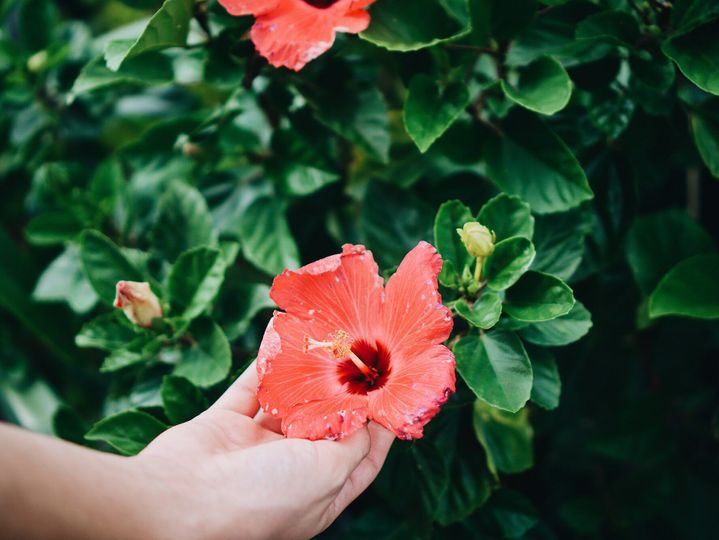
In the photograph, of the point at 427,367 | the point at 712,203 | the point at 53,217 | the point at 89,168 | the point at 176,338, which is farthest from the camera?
the point at 89,168

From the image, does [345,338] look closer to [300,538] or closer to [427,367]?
[427,367]

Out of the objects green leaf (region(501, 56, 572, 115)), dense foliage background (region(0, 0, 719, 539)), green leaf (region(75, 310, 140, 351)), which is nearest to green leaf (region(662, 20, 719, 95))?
dense foliage background (region(0, 0, 719, 539))

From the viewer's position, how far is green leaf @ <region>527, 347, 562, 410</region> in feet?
3.37

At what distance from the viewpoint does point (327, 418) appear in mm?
913

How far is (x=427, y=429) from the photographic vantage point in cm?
118

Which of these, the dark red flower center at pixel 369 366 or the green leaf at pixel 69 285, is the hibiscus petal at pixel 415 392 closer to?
the dark red flower center at pixel 369 366

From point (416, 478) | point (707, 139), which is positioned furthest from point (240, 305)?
point (707, 139)

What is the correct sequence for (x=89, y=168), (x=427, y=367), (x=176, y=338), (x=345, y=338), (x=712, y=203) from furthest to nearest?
(x=89, y=168) → (x=712, y=203) → (x=176, y=338) → (x=345, y=338) → (x=427, y=367)

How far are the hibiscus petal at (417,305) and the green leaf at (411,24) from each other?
33 cm

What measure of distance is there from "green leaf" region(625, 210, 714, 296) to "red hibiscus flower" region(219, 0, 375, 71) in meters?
0.66

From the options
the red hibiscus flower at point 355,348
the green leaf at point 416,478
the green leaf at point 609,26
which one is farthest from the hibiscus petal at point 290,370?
the green leaf at point 609,26

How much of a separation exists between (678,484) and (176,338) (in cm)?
112

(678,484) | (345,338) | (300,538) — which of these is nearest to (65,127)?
(345,338)

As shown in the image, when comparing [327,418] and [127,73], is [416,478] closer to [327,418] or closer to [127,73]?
[327,418]
